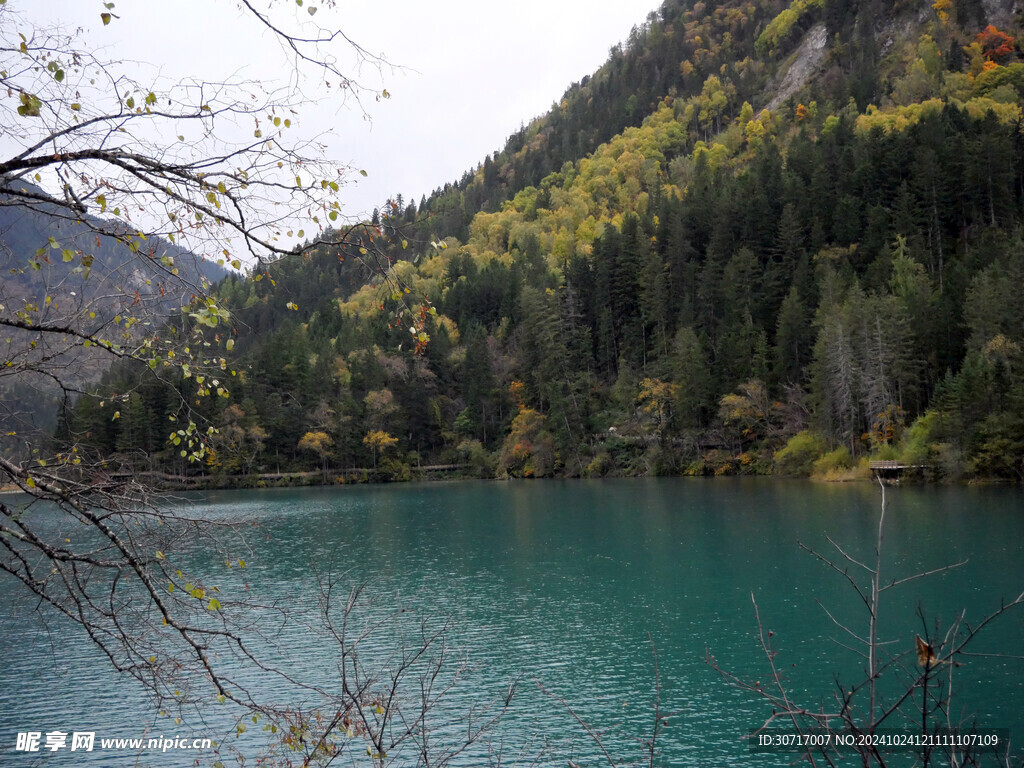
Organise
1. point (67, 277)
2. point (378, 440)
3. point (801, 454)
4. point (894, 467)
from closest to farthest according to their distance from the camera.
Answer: point (67, 277), point (894, 467), point (801, 454), point (378, 440)

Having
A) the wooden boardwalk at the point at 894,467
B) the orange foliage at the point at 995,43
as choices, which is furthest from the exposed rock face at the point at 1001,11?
the wooden boardwalk at the point at 894,467

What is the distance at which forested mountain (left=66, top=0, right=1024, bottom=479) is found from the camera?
168 feet

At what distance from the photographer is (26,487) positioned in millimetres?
3783

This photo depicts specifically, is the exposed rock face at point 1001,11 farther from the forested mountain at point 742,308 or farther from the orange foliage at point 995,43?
the orange foliage at point 995,43

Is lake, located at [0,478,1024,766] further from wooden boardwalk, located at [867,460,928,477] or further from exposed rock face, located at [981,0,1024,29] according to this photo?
exposed rock face, located at [981,0,1024,29]

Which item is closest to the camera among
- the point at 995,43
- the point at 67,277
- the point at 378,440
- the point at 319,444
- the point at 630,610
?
the point at 67,277

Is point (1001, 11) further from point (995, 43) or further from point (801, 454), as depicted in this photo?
point (801, 454)

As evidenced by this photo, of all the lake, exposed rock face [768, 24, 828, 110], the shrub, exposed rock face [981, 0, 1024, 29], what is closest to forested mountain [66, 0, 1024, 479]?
the shrub

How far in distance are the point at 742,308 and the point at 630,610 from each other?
5154 centimetres

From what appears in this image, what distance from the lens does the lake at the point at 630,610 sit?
14.0 meters

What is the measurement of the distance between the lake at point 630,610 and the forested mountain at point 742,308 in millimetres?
12733

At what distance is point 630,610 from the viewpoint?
2142 centimetres

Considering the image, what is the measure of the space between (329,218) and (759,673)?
48.9 feet

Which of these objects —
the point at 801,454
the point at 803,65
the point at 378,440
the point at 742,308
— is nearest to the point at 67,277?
the point at 801,454
